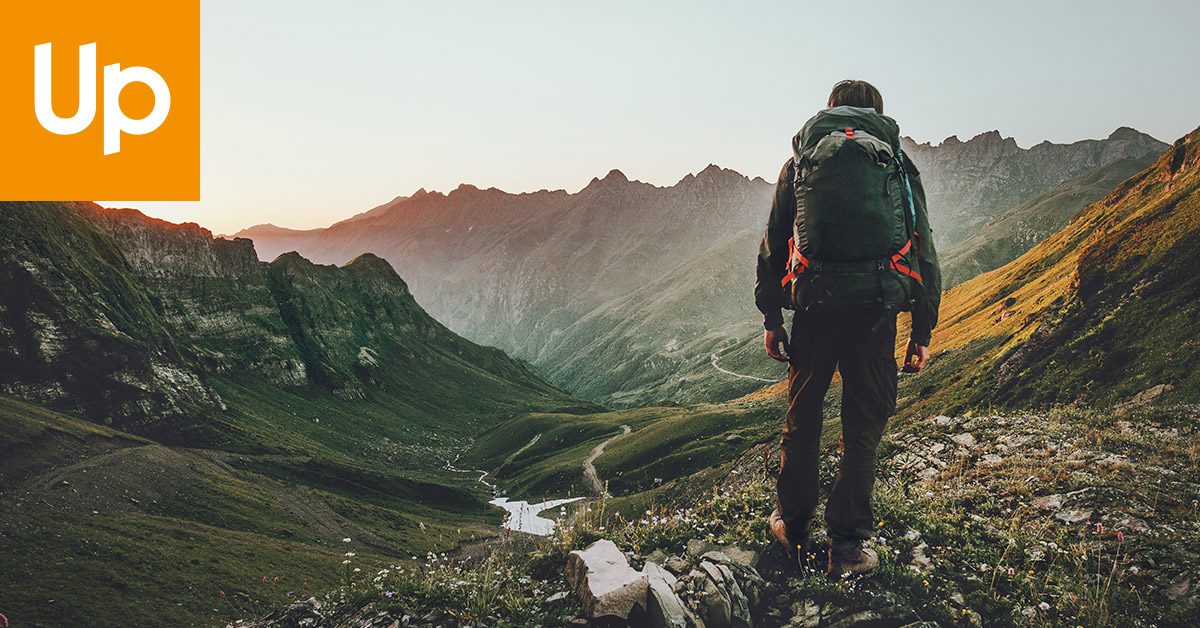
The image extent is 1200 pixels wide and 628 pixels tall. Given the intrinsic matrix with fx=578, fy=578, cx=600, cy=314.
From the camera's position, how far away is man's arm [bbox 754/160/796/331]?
7.15 metres

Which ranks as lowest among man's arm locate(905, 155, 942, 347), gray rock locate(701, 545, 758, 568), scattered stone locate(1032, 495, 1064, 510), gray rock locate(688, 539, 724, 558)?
gray rock locate(688, 539, 724, 558)

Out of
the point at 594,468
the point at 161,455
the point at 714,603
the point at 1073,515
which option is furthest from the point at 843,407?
the point at 594,468

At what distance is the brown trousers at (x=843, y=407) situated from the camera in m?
6.63

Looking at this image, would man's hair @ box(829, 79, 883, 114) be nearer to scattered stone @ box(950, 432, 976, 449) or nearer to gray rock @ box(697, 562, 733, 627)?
gray rock @ box(697, 562, 733, 627)

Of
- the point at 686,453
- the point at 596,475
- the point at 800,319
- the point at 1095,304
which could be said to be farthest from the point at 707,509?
the point at 596,475

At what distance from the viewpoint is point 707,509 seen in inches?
374

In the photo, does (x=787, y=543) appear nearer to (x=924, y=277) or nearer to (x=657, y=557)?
(x=657, y=557)

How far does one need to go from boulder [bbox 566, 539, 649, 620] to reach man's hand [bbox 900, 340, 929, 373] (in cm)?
415

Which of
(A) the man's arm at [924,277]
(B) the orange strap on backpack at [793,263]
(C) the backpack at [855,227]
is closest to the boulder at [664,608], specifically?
(C) the backpack at [855,227]

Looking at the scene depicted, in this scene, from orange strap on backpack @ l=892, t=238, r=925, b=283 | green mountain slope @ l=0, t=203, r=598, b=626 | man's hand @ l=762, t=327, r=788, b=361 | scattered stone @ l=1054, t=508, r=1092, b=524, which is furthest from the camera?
green mountain slope @ l=0, t=203, r=598, b=626

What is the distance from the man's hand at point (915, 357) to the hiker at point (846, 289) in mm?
22

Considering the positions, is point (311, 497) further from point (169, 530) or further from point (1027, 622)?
point (1027, 622)

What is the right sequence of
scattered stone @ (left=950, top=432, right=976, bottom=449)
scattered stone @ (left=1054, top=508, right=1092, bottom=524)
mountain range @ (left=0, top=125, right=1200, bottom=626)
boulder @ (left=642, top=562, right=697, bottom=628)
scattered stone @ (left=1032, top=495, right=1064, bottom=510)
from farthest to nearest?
1. mountain range @ (left=0, top=125, right=1200, bottom=626)
2. scattered stone @ (left=950, top=432, right=976, bottom=449)
3. scattered stone @ (left=1032, top=495, right=1064, bottom=510)
4. scattered stone @ (left=1054, top=508, right=1092, bottom=524)
5. boulder @ (left=642, top=562, right=697, bottom=628)

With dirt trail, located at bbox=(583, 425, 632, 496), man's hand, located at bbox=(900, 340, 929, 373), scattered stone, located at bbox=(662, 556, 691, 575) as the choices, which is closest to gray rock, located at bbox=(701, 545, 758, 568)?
scattered stone, located at bbox=(662, 556, 691, 575)
